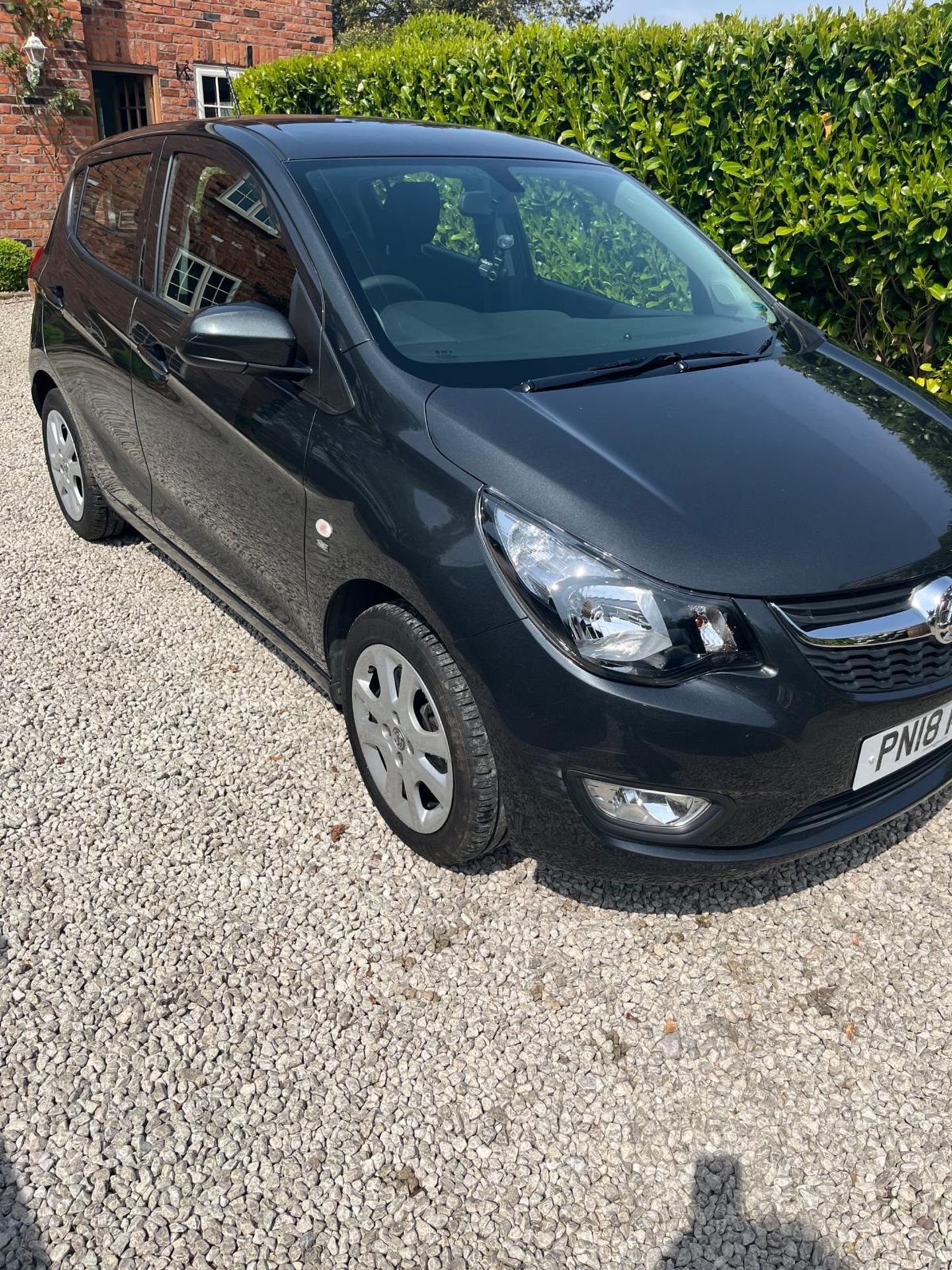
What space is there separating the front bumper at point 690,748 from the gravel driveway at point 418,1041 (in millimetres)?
391

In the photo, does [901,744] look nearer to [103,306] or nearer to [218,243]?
[218,243]

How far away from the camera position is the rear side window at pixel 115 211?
3.77 metres

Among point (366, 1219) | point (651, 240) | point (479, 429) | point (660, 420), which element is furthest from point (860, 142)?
point (366, 1219)

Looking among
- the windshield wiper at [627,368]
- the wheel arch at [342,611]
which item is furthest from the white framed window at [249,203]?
the wheel arch at [342,611]

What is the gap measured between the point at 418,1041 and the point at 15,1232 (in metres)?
0.86

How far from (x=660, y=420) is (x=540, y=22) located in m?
5.77

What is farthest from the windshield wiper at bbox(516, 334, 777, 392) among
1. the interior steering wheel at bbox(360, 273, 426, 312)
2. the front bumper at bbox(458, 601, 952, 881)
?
the front bumper at bbox(458, 601, 952, 881)

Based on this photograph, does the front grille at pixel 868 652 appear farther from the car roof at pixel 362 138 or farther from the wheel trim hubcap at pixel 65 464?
the wheel trim hubcap at pixel 65 464

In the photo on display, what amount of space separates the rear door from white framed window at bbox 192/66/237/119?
11387 mm

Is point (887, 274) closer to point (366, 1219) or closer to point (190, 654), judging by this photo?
point (190, 654)

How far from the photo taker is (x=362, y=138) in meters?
3.34

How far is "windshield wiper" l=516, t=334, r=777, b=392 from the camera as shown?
2625 mm

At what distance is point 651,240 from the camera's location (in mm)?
3533

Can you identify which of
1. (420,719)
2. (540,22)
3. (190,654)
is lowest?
(190,654)
